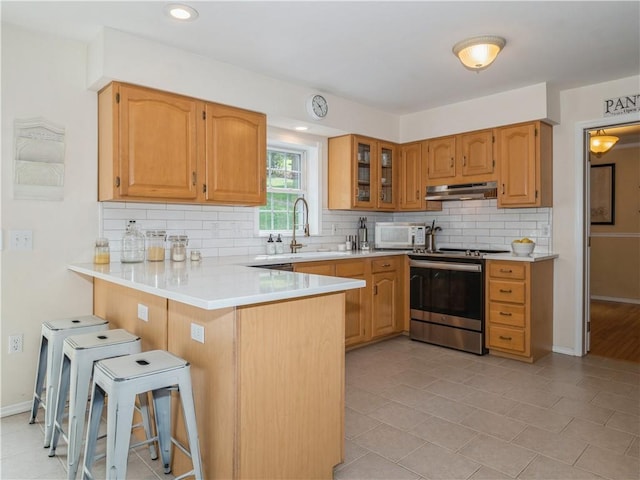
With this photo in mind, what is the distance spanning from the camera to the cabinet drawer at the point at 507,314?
12.8ft

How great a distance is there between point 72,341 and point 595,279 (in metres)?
7.55

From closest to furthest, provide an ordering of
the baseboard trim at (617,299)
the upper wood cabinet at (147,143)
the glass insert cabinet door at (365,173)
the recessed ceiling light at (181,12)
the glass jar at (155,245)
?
the recessed ceiling light at (181,12) → the upper wood cabinet at (147,143) → the glass jar at (155,245) → the glass insert cabinet door at (365,173) → the baseboard trim at (617,299)

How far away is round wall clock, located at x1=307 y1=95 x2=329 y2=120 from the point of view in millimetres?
4109

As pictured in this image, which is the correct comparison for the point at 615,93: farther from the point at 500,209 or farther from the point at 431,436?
the point at 431,436

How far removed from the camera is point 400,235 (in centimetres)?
486

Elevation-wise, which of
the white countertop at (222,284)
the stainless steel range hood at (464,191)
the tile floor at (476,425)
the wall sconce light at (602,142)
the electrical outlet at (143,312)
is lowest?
the tile floor at (476,425)

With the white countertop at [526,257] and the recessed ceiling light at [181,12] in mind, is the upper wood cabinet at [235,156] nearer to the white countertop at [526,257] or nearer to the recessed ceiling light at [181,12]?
the recessed ceiling light at [181,12]

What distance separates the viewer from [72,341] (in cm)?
221

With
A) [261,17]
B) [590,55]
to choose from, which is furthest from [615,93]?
[261,17]

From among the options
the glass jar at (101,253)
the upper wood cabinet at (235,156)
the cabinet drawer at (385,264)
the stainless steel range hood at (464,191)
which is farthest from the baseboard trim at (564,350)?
the glass jar at (101,253)

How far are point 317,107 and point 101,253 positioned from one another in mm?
2326

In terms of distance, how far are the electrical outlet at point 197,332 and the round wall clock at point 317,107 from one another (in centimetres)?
272

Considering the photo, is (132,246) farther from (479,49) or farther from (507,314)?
(507,314)

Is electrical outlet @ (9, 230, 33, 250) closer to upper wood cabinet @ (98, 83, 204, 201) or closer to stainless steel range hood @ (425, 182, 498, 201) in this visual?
upper wood cabinet @ (98, 83, 204, 201)
